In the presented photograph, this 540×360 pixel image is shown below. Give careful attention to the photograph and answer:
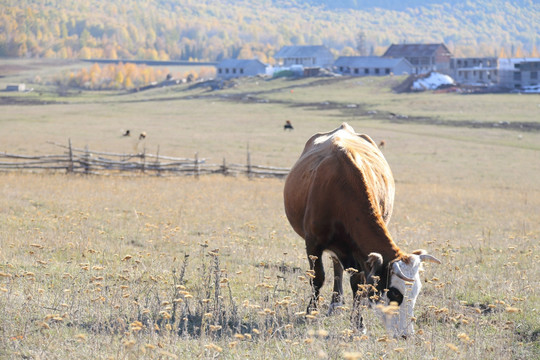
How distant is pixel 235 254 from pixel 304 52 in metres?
145

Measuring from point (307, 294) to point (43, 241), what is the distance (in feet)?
15.5

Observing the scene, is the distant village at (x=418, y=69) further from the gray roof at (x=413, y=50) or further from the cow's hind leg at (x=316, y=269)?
the cow's hind leg at (x=316, y=269)

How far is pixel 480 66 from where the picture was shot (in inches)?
4670

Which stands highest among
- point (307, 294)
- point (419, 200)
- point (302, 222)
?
point (302, 222)

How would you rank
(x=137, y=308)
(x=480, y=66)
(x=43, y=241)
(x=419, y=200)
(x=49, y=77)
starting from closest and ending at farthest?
(x=137, y=308)
(x=43, y=241)
(x=419, y=200)
(x=480, y=66)
(x=49, y=77)

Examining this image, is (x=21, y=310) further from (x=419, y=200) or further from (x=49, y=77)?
(x=49, y=77)

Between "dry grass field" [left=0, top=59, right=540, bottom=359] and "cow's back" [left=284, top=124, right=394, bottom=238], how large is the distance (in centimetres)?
90

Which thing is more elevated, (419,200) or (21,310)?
(21,310)

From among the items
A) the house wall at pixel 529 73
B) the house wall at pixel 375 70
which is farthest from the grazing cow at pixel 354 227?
the house wall at pixel 375 70

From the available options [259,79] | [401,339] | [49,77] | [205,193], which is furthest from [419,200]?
[49,77]

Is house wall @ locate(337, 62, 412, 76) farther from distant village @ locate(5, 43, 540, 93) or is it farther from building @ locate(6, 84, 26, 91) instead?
building @ locate(6, 84, 26, 91)

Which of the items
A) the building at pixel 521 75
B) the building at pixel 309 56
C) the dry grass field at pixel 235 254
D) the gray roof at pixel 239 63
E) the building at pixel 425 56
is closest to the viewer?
the dry grass field at pixel 235 254

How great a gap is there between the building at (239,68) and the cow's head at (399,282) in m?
132

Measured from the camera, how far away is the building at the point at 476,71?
4277 inches
